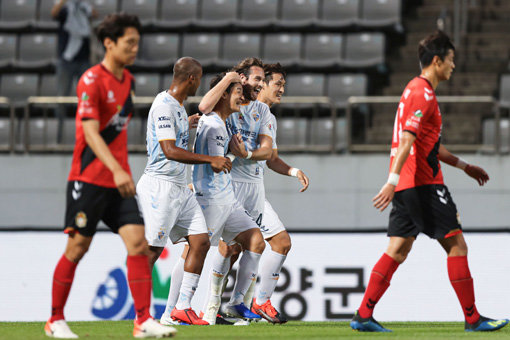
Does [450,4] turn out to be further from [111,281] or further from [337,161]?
[111,281]

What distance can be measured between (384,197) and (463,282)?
1.00 metres

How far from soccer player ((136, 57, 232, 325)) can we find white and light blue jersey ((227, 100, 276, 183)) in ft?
2.36

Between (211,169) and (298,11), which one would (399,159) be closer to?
(211,169)

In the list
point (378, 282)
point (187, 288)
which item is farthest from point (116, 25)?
point (378, 282)

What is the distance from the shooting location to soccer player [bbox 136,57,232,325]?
20.7 ft

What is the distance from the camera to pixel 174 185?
21.3 ft

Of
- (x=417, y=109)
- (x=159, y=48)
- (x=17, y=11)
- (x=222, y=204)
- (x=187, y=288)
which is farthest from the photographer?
(x=17, y=11)

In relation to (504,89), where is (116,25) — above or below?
above

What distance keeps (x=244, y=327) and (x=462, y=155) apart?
19.4 feet

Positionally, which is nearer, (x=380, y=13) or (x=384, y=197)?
(x=384, y=197)

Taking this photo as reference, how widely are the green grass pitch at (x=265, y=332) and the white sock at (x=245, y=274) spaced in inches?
10.1

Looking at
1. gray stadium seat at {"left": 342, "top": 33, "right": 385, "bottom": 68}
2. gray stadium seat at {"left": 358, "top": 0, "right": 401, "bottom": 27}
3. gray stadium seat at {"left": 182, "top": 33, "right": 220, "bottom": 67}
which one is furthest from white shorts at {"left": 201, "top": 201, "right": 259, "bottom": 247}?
gray stadium seat at {"left": 358, "top": 0, "right": 401, "bottom": 27}

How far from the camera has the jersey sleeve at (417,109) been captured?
19.0 ft

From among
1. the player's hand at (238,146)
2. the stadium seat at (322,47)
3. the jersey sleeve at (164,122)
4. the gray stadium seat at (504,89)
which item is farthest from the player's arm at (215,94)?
the stadium seat at (322,47)
